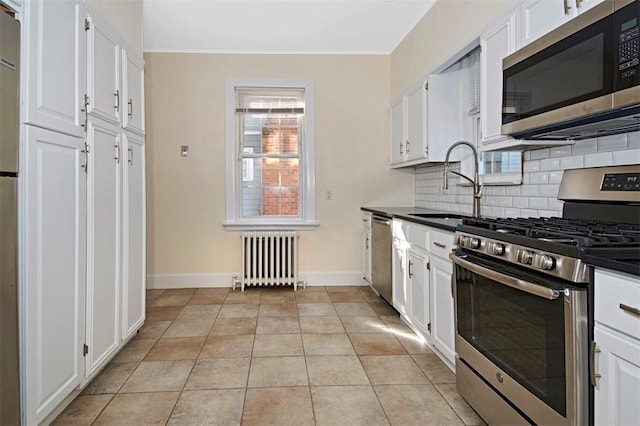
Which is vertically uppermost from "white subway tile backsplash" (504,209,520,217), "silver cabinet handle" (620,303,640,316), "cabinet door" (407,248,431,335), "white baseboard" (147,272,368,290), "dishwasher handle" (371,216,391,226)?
"white subway tile backsplash" (504,209,520,217)

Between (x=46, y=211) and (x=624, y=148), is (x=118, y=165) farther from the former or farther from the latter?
(x=624, y=148)

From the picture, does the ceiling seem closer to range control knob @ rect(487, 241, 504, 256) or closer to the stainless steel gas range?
the stainless steel gas range

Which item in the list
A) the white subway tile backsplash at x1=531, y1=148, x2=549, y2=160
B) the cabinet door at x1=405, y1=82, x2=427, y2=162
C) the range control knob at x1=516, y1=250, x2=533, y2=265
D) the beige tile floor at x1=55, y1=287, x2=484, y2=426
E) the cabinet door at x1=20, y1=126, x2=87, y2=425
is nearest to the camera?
the range control knob at x1=516, y1=250, x2=533, y2=265

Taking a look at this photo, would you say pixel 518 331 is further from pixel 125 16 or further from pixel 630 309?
pixel 125 16

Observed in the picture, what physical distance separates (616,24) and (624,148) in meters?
0.60

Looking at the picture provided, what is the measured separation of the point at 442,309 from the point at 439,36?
218 cm

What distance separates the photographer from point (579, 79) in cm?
158

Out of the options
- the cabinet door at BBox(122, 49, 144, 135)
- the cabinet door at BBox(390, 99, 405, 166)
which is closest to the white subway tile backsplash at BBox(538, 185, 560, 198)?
the cabinet door at BBox(390, 99, 405, 166)

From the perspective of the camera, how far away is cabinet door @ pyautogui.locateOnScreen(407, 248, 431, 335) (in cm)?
266

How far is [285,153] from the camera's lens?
4.69 m

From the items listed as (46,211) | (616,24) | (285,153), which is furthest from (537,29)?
(285,153)

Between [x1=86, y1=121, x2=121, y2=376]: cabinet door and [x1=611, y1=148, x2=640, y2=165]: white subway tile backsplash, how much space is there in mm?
2583

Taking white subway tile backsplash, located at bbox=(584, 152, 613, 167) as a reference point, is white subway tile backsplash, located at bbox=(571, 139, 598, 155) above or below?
above

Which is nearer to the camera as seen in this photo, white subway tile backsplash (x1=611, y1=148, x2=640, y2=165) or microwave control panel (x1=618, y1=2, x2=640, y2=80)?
microwave control panel (x1=618, y1=2, x2=640, y2=80)
